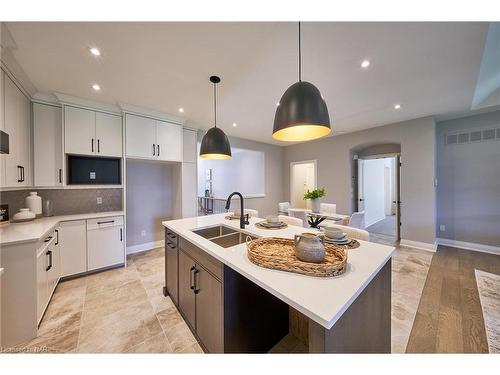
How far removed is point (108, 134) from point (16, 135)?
962 mm

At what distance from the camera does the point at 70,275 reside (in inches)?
104

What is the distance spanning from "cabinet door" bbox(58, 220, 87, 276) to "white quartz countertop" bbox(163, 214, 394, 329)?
238cm

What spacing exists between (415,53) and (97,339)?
4009 millimetres

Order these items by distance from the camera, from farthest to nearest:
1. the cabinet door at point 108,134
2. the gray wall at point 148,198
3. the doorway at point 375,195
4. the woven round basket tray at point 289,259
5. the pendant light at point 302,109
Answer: the doorway at point 375,195 → the gray wall at point 148,198 → the cabinet door at point 108,134 → the pendant light at point 302,109 → the woven round basket tray at point 289,259

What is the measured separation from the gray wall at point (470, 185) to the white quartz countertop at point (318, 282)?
406cm

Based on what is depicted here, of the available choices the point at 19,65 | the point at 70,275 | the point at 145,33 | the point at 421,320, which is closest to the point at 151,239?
the point at 70,275

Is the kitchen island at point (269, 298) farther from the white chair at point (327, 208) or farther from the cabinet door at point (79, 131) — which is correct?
the white chair at point (327, 208)

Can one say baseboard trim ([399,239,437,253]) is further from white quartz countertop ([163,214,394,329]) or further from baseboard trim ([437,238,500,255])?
white quartz countertop ([163,214,394,329])

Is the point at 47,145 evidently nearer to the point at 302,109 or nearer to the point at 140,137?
the point at 140,137

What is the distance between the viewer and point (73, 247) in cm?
262

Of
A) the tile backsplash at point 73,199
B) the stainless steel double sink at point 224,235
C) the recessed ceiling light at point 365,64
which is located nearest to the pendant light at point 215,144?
the stainless steel double sink at point 224,235

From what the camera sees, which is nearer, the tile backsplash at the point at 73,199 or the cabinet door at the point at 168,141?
the tile backsplash at the point at 73,199

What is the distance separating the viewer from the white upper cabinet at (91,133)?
2680 millimetres

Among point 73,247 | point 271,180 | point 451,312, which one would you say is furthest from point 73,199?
point 451,312
